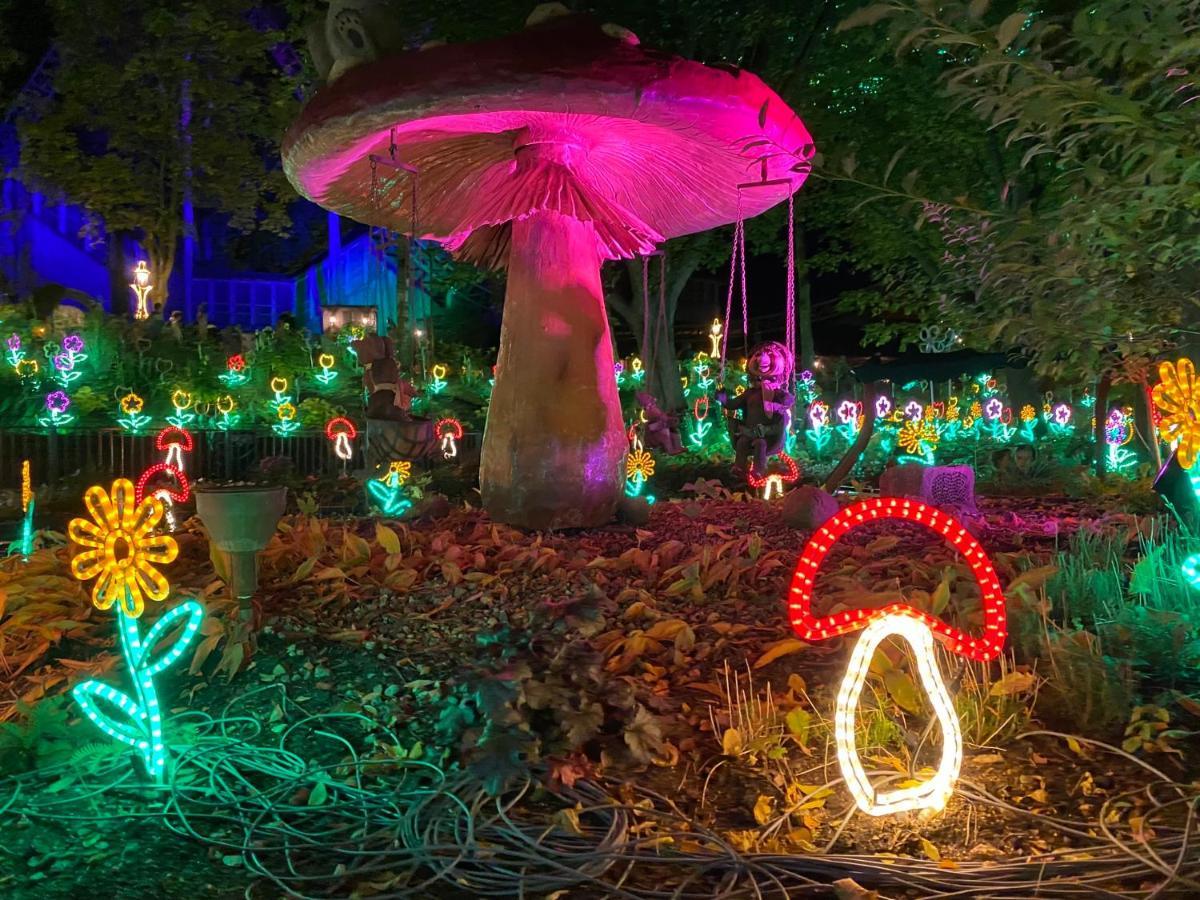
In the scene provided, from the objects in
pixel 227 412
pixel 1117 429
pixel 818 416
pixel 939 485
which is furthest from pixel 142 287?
pixel 1117 429

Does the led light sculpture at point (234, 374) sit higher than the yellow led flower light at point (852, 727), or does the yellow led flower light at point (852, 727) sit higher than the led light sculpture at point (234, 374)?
the led light sculpture at point (234, 374)

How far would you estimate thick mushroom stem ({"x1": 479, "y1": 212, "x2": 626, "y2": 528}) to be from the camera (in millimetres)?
6855

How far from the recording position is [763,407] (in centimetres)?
921

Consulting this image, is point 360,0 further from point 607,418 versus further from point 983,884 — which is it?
point 983,884

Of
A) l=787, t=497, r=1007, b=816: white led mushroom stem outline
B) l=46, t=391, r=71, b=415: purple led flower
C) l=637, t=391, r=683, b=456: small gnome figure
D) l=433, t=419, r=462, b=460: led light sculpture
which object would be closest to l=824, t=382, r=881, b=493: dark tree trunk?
l=637, t=391, r=683, b=456: small gnome figure

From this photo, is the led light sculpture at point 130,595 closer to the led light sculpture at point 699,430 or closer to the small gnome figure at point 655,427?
the small gnome figure at point 655,427

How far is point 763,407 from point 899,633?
6.31 meters

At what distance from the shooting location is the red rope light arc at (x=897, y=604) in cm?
308

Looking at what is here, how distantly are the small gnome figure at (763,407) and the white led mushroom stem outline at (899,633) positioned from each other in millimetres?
5753

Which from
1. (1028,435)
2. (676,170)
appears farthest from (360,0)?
(1028,435)

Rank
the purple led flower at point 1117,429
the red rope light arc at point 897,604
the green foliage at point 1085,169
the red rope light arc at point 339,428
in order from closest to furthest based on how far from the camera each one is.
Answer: the green foliage at point 1085,169 < the red rope light arc at point 897,604 < the red rope light arc at point 339,428 < the purple led flower at point 1117,429

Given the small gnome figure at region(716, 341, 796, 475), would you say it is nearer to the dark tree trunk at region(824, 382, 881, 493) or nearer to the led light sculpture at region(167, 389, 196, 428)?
the dark tree trunk at region(824, 382, 881, 493)

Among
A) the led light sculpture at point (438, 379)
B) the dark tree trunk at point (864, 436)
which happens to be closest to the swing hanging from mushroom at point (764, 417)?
the dark tree trunk at point (864, 436)

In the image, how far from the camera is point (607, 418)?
7062 millimetres
